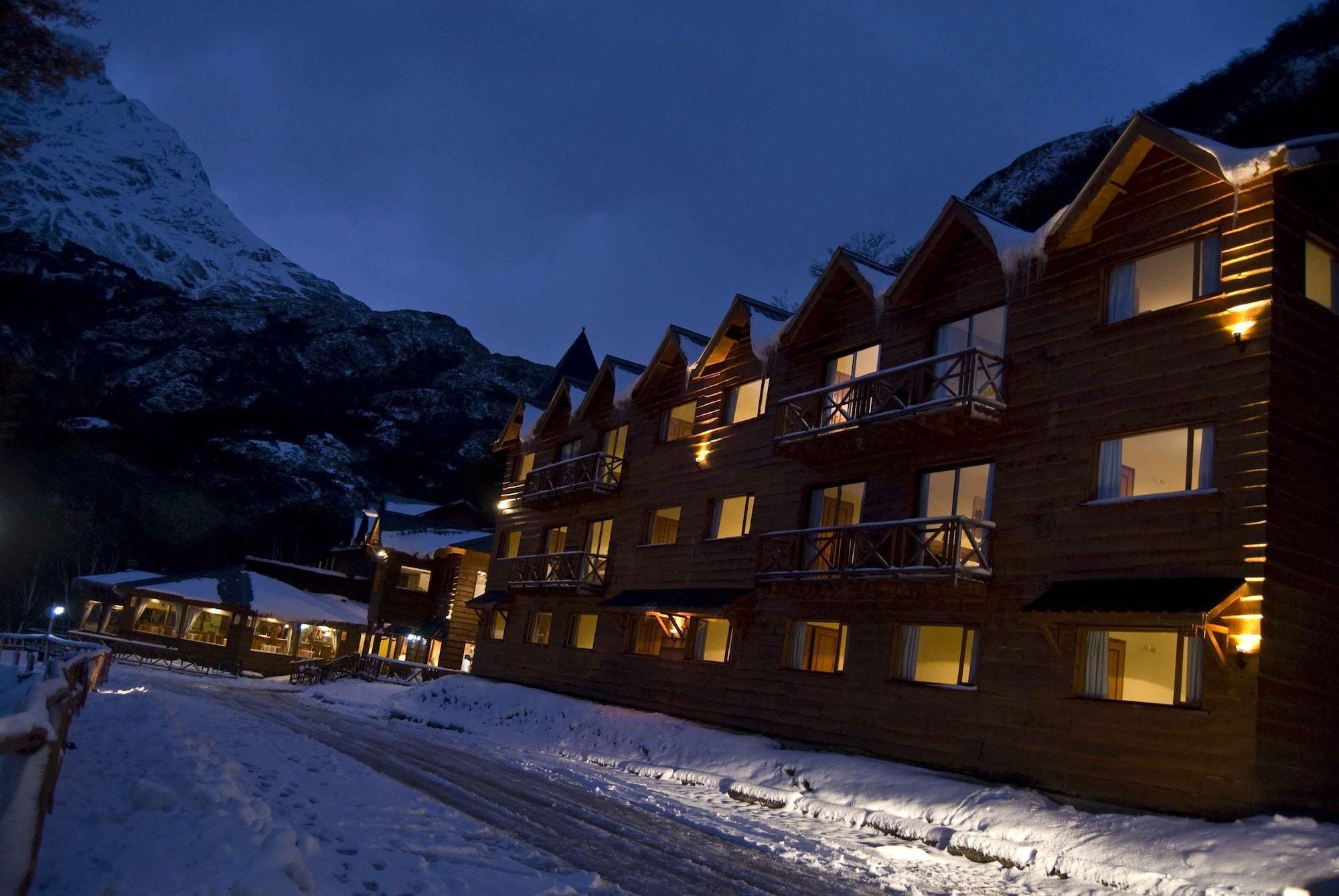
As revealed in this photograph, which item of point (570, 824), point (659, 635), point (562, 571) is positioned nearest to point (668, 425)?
point (562, 571)

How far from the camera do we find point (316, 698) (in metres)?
35.7

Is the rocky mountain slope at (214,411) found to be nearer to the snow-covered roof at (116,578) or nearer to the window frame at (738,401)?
the snow-covered roof at (116,578)

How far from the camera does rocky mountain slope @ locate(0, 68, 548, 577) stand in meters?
88.1

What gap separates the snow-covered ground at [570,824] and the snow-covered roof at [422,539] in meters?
27.3

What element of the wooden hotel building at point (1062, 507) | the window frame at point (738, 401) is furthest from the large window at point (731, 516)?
the window frame at point (738, 401)

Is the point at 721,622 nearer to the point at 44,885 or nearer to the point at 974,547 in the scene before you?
the point at 974,547

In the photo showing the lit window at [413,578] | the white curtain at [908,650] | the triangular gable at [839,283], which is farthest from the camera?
the lit window at [413,578]

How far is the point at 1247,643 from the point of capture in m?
13.6

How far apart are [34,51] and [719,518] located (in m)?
17.6

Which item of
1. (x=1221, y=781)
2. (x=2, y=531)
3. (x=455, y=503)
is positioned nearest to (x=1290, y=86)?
(x=1221, y=781)

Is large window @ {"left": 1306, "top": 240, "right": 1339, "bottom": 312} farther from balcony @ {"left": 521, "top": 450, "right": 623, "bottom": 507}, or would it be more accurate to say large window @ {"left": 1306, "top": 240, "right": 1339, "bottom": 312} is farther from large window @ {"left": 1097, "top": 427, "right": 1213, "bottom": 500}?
balcony @ {"left": 521, "top": 450, "right": 623, "bottom": 507}

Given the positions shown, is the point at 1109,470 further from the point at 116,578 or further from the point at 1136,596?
the point at 116,578

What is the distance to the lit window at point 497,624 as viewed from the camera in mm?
34688

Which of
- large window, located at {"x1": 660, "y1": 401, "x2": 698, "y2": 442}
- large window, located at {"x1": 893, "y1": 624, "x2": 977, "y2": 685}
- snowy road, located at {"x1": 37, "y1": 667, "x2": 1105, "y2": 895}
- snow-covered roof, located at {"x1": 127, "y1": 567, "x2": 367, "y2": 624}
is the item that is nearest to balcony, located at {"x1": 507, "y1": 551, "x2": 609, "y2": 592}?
large window, located at {"x1": 660, "y1": 401, "x2": 698, "y2": 442}
